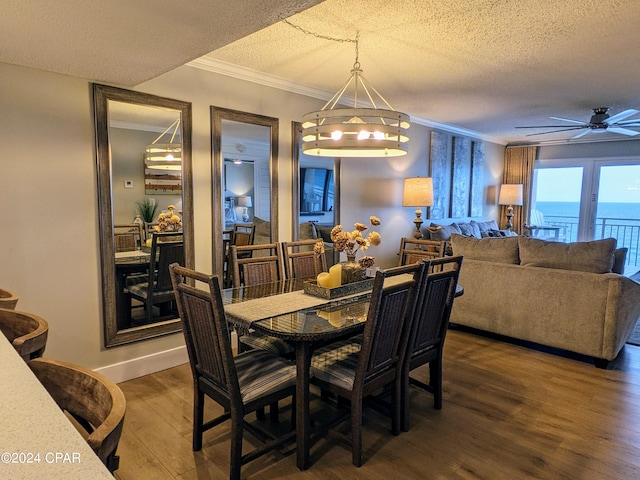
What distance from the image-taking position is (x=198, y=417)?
2.13m

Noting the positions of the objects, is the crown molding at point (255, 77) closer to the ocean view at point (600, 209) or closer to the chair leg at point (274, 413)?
the chair leg at point (274, 413)

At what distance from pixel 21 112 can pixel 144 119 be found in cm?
74

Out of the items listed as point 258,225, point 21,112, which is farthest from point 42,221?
point 258,225

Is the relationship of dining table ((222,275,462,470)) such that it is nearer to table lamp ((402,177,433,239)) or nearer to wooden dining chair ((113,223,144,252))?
wooden dining chair ((113,223,144,252))

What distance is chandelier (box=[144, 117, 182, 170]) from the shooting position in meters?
3.03

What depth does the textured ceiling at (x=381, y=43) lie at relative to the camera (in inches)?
67.7

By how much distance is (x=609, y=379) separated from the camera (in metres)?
3.12

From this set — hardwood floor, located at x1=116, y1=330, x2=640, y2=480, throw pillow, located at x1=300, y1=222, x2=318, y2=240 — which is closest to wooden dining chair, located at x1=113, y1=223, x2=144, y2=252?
hardwood floor, located at x1=116, y1=330, x2=640, y2=480

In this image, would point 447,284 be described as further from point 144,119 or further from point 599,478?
point 144,119

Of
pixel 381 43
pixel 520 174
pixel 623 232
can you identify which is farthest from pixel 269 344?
pixel 623 232

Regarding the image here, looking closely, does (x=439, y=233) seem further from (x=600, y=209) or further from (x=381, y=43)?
(x=600, y=209)

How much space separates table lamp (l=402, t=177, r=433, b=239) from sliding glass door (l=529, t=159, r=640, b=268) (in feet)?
12.5

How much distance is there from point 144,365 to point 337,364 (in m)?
1.75

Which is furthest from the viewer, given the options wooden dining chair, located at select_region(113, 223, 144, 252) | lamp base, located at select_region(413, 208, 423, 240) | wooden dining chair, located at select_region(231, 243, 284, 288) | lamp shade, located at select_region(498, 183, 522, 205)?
lamp shade, located at select_region(498, 183, 522, 205)
